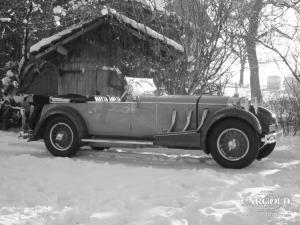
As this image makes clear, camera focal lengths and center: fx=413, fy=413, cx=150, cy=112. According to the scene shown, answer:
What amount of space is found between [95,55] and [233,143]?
780cm

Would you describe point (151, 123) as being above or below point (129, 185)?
above

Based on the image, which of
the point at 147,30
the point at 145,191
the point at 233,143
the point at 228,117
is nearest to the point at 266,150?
the point at 233,143

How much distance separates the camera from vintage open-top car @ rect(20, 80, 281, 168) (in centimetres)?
672

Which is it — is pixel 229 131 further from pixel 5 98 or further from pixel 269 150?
pixel 5 98

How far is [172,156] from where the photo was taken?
7828 millimetres

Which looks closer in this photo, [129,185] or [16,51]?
[129,185]

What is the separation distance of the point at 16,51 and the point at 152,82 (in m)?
6.28

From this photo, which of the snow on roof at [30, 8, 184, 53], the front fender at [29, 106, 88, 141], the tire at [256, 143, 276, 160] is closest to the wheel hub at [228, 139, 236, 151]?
the tire at [256, 143, 276, 160]

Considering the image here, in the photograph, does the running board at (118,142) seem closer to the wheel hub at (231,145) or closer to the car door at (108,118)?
the car door at (108,118)

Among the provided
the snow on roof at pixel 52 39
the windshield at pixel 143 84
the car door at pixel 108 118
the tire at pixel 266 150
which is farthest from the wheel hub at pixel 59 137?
the snow on roof at pixel 52 39

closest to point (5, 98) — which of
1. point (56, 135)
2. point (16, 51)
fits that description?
point (16, 51)

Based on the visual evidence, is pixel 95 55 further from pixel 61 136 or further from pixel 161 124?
pixel 161 124

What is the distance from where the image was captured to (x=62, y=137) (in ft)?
26.3

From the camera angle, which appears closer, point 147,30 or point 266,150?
point 266,150
